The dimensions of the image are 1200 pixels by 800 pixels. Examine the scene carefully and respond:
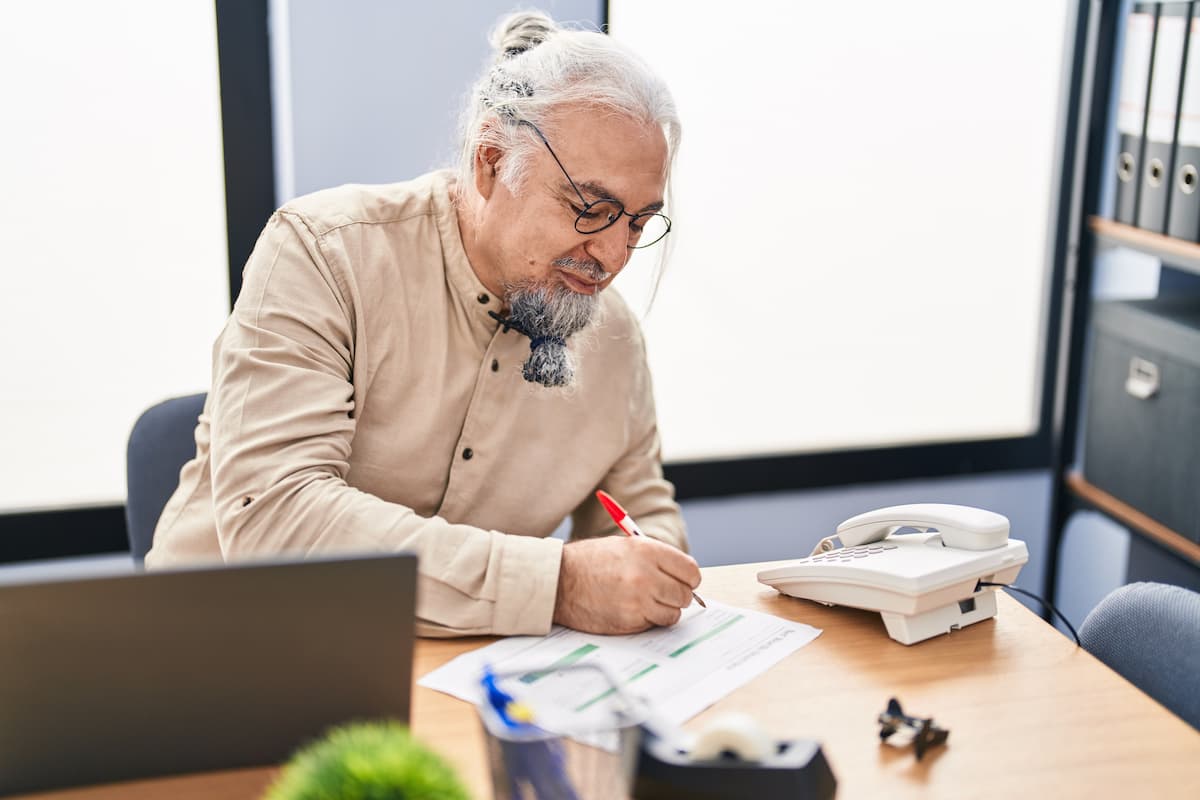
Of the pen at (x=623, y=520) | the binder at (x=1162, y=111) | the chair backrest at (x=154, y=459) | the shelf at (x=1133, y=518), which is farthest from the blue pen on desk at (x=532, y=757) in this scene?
the binder at (x=1162, y=111)

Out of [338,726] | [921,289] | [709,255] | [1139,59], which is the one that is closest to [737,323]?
[709,255]

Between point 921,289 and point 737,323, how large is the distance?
45 cm

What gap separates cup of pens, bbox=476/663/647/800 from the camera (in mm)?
819

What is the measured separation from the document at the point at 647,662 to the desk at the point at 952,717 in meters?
0.02

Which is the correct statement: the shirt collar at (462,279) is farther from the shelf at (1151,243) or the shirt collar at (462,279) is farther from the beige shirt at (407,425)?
the shelf at (1151,243)

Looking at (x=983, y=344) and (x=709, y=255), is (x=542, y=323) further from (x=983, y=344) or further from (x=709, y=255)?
(x=983, y=344)

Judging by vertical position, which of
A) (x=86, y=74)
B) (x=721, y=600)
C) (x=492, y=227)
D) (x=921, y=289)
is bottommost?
(x=721, y=600)

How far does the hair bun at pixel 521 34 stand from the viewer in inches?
62.1

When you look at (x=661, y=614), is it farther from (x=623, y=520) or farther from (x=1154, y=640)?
(x=1154, y=640)

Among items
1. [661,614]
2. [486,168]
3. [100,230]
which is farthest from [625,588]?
[100,230]

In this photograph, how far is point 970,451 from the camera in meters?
2.80

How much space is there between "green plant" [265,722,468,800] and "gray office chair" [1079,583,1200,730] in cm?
97

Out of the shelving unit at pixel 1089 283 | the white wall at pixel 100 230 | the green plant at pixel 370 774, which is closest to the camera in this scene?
the green plant at pixel 370 774

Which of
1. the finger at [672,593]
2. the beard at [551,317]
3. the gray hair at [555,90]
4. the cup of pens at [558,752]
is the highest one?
the gray hair at [555,90]
